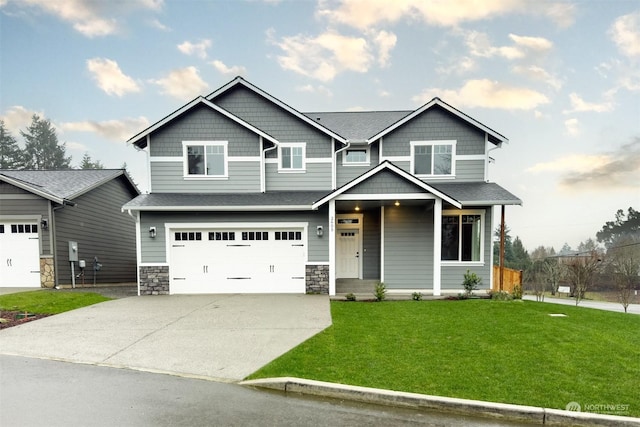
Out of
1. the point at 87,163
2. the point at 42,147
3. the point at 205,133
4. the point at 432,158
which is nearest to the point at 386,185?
the point at 432,158

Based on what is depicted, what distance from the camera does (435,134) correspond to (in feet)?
41.9

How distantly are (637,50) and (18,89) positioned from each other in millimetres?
27910

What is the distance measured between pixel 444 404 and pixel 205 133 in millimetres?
11571

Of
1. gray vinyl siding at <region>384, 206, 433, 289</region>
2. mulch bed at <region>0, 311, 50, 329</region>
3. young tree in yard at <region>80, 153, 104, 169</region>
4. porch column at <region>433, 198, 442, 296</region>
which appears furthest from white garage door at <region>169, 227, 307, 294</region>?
young tree in yard at <region>80, 153, 104, 169</region>

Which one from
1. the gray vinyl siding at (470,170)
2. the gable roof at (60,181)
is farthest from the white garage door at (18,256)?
the gray vinyl siding at (470,170)

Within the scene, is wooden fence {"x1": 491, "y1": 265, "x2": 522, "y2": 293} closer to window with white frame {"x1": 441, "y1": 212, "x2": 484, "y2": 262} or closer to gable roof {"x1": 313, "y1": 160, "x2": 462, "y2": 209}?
window with white frame {"x1": 441, "y1": 212, "x2": 484, "y2": 262}

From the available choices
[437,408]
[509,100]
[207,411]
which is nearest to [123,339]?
[207,411]

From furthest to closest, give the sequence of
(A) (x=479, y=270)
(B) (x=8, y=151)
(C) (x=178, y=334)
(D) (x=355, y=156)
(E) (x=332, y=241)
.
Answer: (B) (x=8, y=151) → (D) (x=355, y=156) → (A) (x=479, y=270) → (E) (x=332, y=241) → (C) (x=178, y=334)

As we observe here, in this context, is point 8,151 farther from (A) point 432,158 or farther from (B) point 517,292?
(B) point 517,292

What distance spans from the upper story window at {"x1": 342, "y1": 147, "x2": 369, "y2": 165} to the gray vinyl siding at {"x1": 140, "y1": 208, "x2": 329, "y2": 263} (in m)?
3.01

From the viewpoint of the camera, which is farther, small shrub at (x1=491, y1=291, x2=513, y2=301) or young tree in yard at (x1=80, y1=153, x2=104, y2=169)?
young tree in yard at (x1=80, y1=153, x2=104, y2=169)

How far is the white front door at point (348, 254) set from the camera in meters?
13.0

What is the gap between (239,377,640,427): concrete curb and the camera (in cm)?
343

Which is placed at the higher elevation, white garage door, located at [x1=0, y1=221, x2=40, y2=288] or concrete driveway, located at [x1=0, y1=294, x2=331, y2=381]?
white garage door, located at [x1=0, y1=221, x2=40, y2=288]
